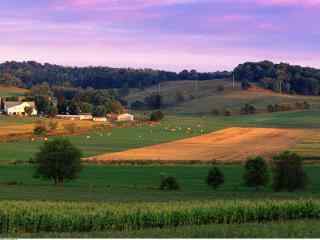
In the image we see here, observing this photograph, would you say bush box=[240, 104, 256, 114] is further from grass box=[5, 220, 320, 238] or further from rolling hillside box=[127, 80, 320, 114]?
grass box=[5, 220, 320, 238]

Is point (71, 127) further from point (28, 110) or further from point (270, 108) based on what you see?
point (270, 108)

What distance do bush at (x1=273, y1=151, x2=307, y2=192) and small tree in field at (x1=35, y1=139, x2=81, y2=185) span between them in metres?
12.3

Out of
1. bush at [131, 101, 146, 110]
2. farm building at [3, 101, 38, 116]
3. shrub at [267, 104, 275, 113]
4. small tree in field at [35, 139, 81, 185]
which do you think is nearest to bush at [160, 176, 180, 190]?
small tree in field at [35, 139, 81, 185]

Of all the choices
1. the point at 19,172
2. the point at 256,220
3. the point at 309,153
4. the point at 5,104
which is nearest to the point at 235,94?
the point at 5,104

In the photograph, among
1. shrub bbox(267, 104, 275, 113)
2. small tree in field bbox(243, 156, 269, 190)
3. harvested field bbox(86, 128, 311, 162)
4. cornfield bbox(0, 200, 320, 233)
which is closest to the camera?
cornfield bbox(0, 200, 320, 233)

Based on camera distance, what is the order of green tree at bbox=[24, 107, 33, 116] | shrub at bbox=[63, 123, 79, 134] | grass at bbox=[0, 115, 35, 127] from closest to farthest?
shrub at bbox=[63, 123, 79, 134] → grass at bbox=[0, 115, 35, 127] → green tree at bbox=[24, 107, 33, 116]

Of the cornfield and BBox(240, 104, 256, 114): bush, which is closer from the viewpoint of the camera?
the cornfield

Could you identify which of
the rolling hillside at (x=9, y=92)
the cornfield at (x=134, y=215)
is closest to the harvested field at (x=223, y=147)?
the cornfield at (x=134, y=215)

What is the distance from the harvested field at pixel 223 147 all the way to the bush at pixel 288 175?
20.3 metres

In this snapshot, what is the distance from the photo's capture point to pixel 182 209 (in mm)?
21250

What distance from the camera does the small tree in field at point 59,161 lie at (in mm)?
47812

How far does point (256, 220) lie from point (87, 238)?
5.90 m

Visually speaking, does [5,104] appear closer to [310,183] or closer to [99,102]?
[99,102]

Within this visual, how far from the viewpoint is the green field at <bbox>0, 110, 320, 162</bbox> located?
247 ft
